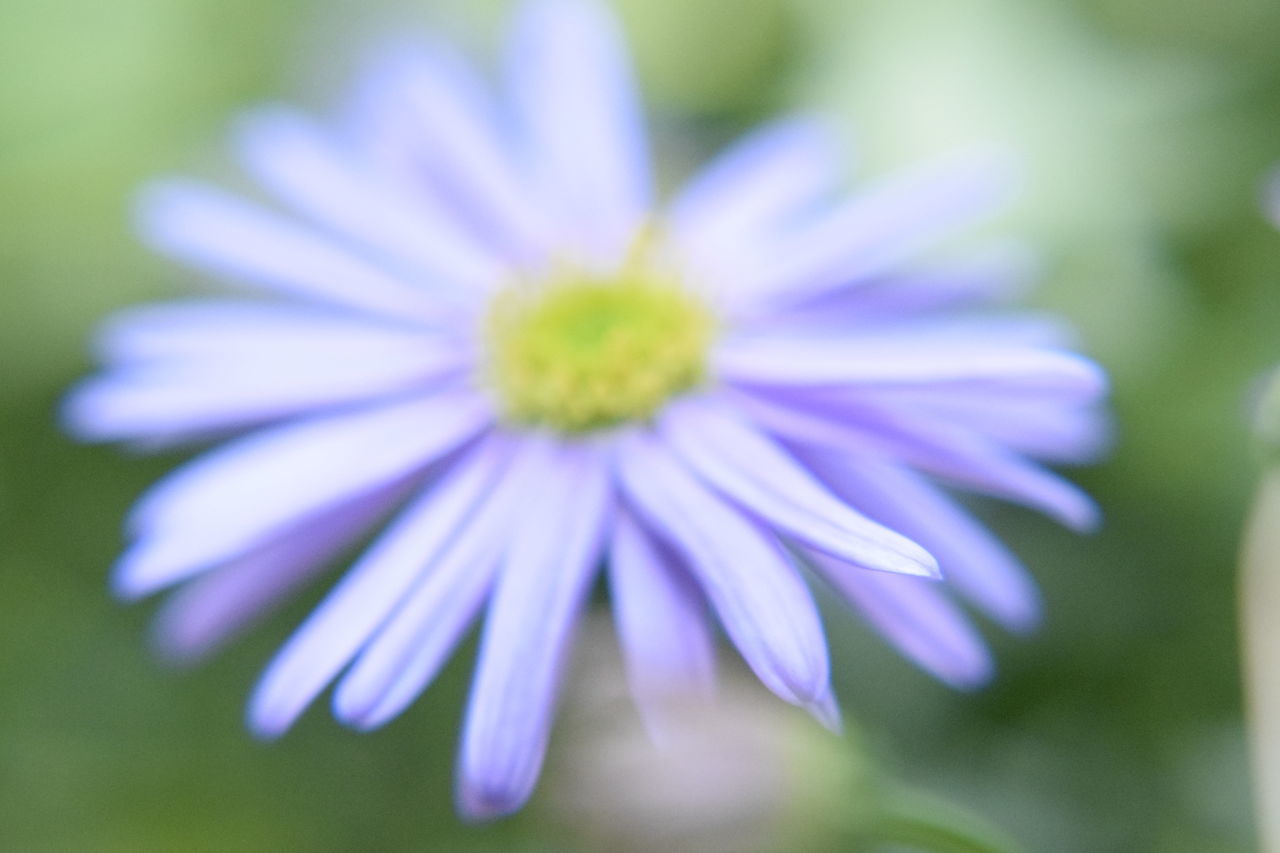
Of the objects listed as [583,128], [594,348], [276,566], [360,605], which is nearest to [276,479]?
[276,566]

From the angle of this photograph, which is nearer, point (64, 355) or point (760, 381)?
point (760, 381)

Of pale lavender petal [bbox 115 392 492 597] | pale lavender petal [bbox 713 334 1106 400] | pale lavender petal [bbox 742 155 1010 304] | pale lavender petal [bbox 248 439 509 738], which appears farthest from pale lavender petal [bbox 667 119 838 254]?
pale lavender petal [bbox 248 439 509 738]

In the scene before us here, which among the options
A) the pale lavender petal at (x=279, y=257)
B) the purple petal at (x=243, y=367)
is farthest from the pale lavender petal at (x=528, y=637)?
the pale lavender petal at (x=279, y=257)

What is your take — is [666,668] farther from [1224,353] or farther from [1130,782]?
[1224,353]

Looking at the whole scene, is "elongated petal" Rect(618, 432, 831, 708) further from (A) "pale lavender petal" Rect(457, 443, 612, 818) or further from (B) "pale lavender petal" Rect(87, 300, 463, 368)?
(B) "pale lavender petal" Rect(87, 300, 463, 368)

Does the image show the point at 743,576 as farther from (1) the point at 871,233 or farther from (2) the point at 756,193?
(2) the point at 756,193

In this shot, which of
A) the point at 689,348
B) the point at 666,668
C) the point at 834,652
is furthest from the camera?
the point at 834,652

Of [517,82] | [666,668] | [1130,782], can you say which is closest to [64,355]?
[517,82]
